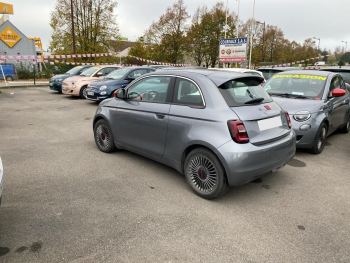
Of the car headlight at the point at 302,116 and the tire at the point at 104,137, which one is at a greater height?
the car headlight at the point at 302,116

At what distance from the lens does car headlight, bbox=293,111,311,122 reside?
568cm

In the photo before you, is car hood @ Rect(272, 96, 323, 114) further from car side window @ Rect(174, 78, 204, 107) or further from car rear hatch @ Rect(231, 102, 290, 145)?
car side window @ Rect(174, 78, 204, 107)

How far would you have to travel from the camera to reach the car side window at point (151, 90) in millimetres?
4516

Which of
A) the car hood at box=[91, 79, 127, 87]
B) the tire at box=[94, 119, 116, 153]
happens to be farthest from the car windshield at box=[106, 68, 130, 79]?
the tire at box=[94, 119, 116, 153]

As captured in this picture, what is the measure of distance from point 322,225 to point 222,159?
4.42 ft

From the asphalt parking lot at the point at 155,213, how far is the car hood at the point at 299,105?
934mm

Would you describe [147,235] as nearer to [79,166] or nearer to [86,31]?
[79,166]

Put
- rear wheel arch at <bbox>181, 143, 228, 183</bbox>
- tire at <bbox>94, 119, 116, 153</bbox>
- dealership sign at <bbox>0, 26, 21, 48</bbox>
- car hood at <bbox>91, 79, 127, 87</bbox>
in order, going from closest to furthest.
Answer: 1. rear wheel arch at <bbox>181, 143, 228, 183</bbox>
2. tire at <bbox>94, 119, 116, 153</bbox>
3. car hood at <bbox>91, 79, 127, 87</bbox>
4. dealership sign at <bbox>0, 26, 21, 48</bbox>

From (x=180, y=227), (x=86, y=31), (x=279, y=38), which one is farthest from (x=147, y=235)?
(x=279, y=38)

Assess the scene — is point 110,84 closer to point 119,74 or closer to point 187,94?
point 119,74

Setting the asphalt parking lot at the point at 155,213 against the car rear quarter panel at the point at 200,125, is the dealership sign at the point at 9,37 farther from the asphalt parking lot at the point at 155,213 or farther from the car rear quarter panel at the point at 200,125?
the car rear quarter panel at the point at 200,125

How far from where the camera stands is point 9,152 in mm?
5789

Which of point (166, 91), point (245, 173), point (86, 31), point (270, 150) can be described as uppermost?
A: point (86, 31)

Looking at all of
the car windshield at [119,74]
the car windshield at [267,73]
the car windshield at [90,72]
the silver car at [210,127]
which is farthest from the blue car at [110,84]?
the silver car at [210,127]
